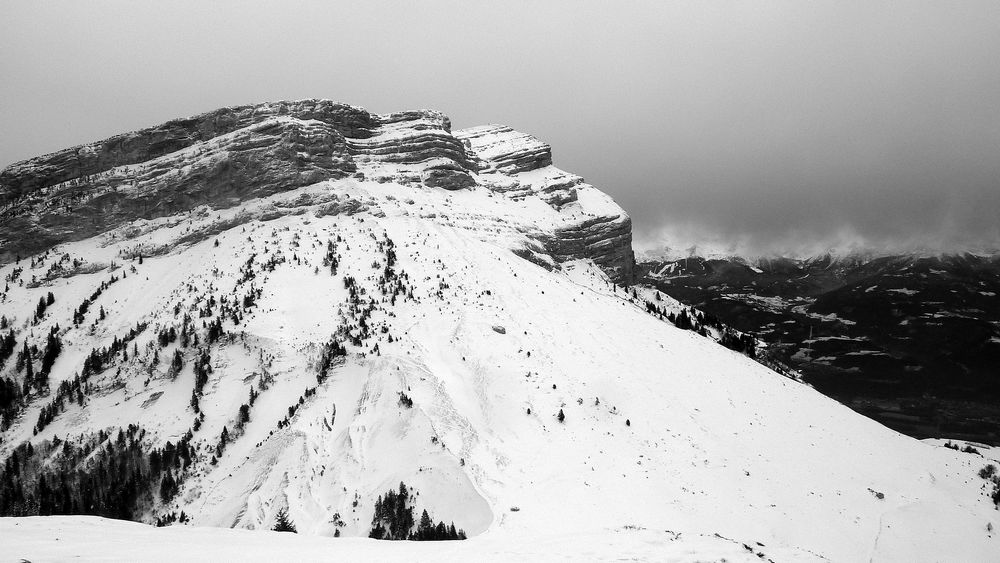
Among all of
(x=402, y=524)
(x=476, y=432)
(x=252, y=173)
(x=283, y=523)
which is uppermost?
(x=252, y=173)

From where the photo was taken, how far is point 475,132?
11612 centimetres

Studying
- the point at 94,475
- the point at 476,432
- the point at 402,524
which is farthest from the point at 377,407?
the point at 94,475

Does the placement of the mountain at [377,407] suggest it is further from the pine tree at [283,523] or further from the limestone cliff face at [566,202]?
the limestone cliff face at [566,202]

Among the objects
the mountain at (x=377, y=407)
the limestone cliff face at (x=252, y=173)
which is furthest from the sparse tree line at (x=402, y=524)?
the limestone cliff face at (x=252, y=173)

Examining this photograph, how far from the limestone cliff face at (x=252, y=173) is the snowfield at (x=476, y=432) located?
15767 millimetres

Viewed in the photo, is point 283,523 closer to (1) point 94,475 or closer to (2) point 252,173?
(1) point 94,475

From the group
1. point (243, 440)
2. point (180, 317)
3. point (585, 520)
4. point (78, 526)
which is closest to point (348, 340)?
point (243, 440)

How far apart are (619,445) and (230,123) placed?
70272 mm

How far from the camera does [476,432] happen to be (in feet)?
92.3

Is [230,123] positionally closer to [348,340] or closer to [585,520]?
[348,340]

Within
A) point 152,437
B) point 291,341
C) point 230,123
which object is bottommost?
point 152,437

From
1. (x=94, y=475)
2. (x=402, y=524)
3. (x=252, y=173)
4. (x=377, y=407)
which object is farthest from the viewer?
(x=252, y=173)

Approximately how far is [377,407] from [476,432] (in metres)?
6.16

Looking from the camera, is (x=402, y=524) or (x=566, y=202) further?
(x=566, y=202)
